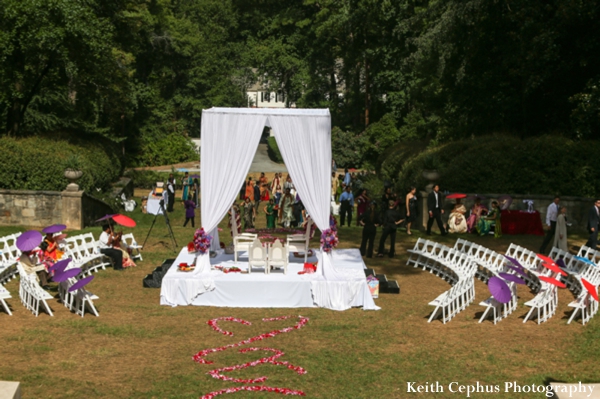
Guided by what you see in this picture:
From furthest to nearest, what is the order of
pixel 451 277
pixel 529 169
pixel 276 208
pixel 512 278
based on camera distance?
pixel 529 169
pixel 276 208
pixel 451 277
pixel 512 278

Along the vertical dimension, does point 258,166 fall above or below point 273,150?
below

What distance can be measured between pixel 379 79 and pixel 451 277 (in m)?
37.7

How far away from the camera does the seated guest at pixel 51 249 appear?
16.5 m

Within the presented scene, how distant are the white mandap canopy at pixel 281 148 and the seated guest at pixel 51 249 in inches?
136

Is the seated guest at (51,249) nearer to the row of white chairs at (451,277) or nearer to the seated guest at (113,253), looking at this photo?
the seated guest at (113,253)

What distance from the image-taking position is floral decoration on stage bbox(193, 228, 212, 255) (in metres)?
15.6

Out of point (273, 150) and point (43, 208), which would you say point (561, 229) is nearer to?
point (43, 208)

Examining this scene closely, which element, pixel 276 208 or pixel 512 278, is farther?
pixel 276 208

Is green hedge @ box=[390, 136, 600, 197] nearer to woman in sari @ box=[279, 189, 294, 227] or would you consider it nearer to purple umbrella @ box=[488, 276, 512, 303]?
woman in sari @ box=[279, 189, 294, 227]

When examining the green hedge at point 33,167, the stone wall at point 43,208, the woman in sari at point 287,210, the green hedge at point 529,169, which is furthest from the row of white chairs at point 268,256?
the green hedge at point 33,167

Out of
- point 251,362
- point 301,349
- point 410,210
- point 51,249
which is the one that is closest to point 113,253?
point 51,249

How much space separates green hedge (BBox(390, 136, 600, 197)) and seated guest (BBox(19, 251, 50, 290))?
13.6 metres

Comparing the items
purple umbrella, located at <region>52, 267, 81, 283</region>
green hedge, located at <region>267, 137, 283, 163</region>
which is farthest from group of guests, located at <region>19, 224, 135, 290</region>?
green hedge, located at <region>267, 137, 283, 163</region>

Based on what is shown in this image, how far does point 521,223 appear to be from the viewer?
23766 millimetres
